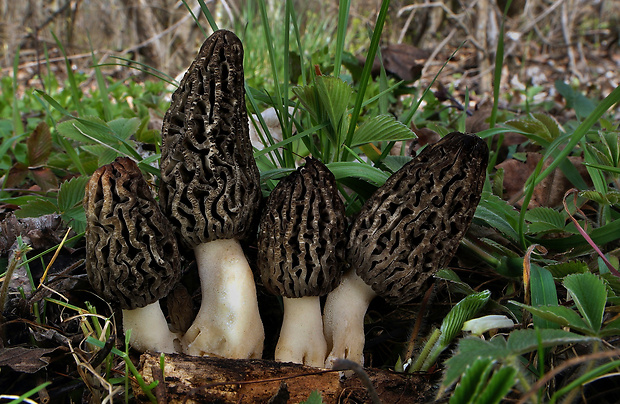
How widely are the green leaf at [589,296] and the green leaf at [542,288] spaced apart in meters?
0.21

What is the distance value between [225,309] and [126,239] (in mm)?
492

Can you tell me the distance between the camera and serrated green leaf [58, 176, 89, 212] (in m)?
2.24

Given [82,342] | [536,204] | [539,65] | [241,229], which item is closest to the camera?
[82,342]

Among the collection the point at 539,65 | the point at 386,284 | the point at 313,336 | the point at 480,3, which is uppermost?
the point at 480,3

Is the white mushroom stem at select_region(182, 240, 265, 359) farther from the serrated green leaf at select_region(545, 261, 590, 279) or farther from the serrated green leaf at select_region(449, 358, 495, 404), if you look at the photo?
the serrated green leaf at select_region(545, 261, 590, 279)

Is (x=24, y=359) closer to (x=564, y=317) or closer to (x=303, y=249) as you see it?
(x=303, y=249)

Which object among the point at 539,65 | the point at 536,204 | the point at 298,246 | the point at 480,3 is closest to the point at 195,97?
the point at 298,246

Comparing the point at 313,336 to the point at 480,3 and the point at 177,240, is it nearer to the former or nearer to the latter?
the point at 177,240

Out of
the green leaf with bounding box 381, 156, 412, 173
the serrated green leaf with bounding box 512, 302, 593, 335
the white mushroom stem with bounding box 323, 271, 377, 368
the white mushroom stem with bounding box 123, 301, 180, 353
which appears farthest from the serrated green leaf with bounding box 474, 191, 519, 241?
the white mushroom stem with bounding box 123, 301, 180, 353

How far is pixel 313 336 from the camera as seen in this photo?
1939 millimetres

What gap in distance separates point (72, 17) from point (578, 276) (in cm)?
970

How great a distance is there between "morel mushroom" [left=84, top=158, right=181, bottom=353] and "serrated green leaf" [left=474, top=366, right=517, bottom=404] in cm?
122

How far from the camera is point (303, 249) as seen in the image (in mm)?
1841

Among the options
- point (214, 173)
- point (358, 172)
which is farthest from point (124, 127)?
point (358, 172)
